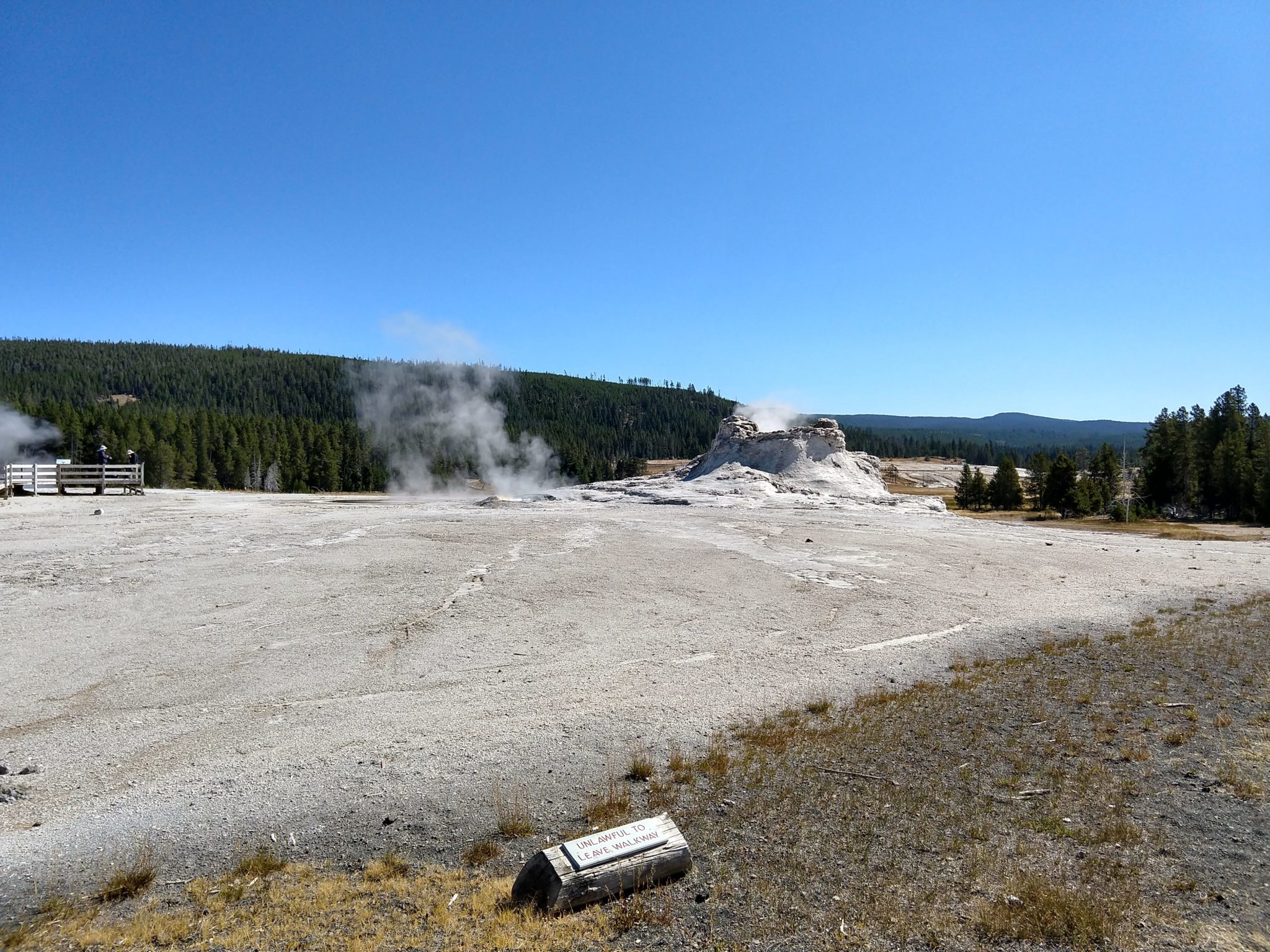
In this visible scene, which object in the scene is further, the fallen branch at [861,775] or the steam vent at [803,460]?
the steam vent at [803,460]

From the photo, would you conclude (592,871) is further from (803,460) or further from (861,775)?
(803,460)

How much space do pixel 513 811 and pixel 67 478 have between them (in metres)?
35.5

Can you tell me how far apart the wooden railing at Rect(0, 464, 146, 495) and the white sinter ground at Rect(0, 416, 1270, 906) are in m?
4.98

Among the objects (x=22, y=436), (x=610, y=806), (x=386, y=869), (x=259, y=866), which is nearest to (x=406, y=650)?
(x=259, y=866)

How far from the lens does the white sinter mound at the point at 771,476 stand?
41.5 meters

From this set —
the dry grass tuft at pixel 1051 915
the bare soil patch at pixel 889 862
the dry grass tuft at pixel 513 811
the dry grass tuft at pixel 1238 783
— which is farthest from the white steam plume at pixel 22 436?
the dry grass tuft at pixel 1238 783

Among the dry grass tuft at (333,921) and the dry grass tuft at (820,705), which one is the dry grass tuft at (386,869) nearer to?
the dry grass tuft at (333,921)

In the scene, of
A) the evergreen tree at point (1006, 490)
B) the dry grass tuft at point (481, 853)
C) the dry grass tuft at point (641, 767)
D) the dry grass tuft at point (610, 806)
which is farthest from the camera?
the evergreen tree at point (1006, 490)

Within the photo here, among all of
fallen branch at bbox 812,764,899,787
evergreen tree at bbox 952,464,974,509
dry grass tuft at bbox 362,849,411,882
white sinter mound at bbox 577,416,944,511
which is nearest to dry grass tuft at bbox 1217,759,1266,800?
fallen branch at bbox 812,764,899,787

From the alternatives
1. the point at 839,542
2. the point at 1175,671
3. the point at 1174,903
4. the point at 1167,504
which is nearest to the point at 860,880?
the point at 1174,903

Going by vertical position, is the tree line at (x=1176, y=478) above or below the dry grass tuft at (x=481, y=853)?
above

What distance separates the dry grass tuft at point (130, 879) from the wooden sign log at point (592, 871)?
3.02 meters

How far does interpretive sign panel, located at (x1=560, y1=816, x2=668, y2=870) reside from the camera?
547 centimetres

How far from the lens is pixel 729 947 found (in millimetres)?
4902
